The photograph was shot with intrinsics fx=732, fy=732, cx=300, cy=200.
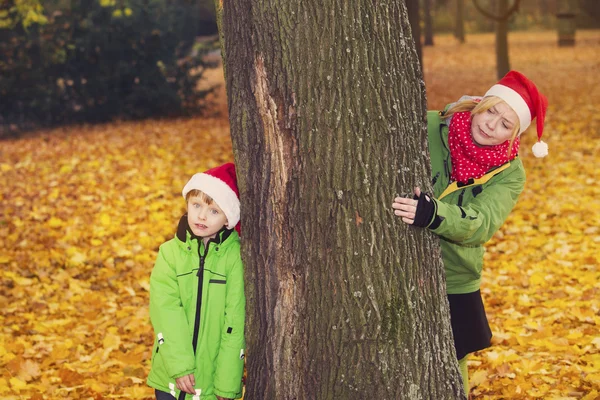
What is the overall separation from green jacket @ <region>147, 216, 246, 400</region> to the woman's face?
41.5 inches

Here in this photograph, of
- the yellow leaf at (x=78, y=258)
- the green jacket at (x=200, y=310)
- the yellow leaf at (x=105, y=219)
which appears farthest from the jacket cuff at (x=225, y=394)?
the yellow leaf at (x=105, y=219)

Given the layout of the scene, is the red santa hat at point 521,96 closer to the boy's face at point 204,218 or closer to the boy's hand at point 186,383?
the boy's face at point 204,218

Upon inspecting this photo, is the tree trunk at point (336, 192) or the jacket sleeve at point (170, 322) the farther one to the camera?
the jacket sleeve at point (170, 322)

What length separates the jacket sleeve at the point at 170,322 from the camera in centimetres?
281

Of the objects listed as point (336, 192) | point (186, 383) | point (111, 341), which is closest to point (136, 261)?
point (111, 341)

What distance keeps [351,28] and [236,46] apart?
0.43 meters

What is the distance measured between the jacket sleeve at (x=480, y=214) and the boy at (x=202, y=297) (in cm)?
80

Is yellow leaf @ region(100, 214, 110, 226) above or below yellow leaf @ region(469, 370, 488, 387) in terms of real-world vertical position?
above

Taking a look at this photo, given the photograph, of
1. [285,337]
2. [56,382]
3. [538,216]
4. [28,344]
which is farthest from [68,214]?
[285,337]

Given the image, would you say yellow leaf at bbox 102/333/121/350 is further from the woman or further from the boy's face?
the woman

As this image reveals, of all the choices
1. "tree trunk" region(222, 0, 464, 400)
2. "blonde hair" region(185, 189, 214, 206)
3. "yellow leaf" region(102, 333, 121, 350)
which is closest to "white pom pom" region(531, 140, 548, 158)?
"tree trunk" region(222, 0, 464, 400)

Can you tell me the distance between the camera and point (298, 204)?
2.58m

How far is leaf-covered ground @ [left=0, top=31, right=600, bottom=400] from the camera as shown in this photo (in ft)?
13.4

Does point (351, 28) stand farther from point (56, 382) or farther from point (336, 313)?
point (56, 382)
